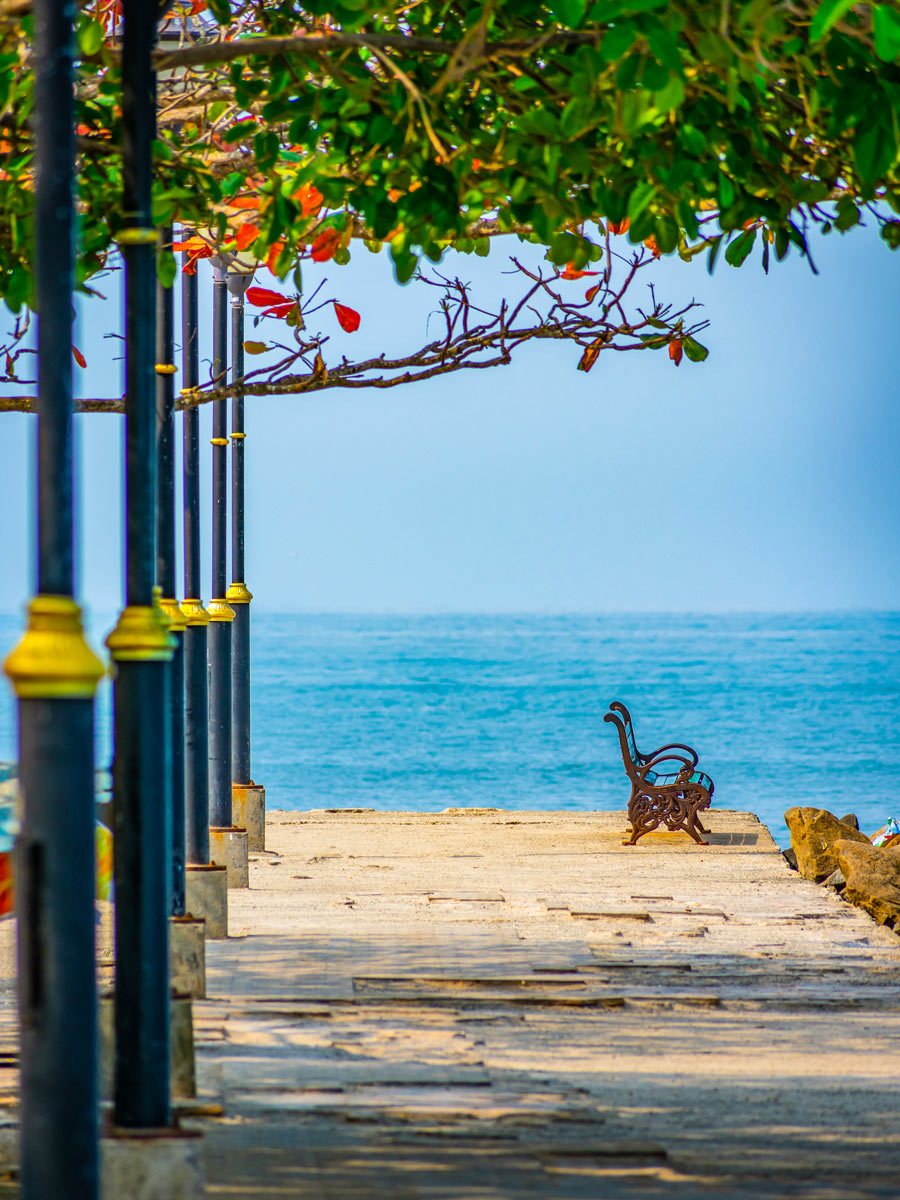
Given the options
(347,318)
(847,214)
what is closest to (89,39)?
(847,214)

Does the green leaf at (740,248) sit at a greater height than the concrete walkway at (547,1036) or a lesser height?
greater

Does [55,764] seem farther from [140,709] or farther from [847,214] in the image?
[847,214]

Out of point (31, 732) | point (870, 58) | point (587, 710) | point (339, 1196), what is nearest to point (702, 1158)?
point (339, 1196)

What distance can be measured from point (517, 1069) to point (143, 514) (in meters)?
2.84

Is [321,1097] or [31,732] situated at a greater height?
[31,732]

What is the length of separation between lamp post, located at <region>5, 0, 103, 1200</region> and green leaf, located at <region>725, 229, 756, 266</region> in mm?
3081

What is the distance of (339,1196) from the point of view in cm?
359

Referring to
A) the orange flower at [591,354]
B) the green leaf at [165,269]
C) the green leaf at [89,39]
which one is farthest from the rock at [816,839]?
the green leaf at [89,39]

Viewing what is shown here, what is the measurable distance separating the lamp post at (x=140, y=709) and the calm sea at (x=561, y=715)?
921 inches

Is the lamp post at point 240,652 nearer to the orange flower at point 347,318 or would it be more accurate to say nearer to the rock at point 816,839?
the orange flower at point 347,318

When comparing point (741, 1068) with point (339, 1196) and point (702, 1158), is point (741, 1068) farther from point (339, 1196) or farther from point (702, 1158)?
point (339, 1196)

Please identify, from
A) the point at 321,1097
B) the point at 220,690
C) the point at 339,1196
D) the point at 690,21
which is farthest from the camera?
the point at 220,690

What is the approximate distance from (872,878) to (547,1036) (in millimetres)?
4027

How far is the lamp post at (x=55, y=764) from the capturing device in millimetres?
2971
